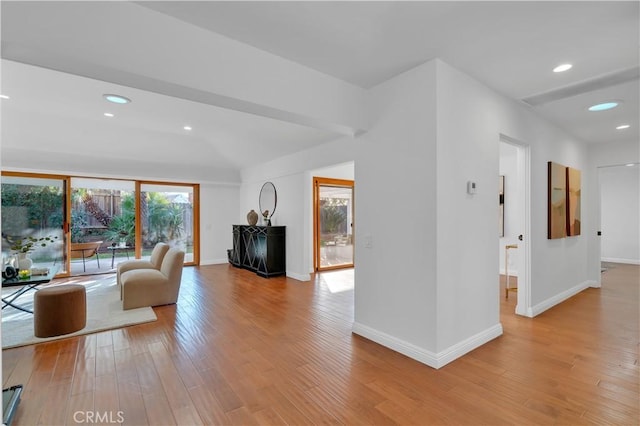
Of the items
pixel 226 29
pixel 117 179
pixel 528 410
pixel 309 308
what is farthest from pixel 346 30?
pixel 117 179

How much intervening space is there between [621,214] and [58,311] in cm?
1147

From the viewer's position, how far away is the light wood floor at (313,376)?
6.61 ft

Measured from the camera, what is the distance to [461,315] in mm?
2854

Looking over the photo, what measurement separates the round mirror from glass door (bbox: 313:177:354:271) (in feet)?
3.40

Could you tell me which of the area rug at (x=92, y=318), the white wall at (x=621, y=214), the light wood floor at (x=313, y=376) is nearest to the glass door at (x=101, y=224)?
the area rug at (x=92, y=318)

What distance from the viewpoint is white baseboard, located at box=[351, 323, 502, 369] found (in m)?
2.63

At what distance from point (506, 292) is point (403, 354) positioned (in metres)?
2.89

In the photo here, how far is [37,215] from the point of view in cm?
602

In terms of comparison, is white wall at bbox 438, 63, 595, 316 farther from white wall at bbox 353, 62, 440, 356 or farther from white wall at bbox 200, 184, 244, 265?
white wall at bbox 200, 184, 244, 265

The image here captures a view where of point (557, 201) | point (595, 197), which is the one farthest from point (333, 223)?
point (595, 197)

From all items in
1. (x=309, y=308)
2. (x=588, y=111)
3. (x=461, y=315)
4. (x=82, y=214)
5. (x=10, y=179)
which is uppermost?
(x=588, y=111)

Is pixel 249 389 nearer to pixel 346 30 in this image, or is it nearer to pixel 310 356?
pixel 310 356

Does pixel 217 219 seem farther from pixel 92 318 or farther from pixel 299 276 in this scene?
pixel 92 318

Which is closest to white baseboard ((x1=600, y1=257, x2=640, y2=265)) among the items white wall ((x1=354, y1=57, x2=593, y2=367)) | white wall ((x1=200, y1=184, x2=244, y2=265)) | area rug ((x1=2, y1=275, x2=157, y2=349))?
white wall ((x1=354, y1=57, x2=593, y2=367))
